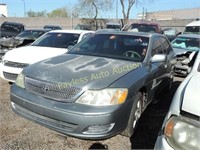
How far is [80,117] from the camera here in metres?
3.04

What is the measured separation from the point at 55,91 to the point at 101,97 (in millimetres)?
613

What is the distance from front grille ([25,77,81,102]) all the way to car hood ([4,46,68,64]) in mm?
2275

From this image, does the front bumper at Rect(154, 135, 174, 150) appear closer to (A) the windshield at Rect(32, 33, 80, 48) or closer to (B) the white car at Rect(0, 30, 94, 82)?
(B) the white car at Rect(0, 30, 94, 82)

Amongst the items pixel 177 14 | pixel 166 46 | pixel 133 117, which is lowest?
pixel 133 117

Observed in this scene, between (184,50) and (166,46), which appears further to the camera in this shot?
(184,50)

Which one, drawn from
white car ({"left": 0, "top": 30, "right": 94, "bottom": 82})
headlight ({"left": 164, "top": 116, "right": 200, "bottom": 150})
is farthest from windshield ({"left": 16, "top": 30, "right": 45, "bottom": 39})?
headlight ({"left": 164, "top": 116, "right": 200, "bottom": 150})

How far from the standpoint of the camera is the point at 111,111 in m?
3.09

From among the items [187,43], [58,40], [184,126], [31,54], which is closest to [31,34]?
[58,40]

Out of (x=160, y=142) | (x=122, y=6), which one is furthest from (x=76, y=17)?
(x=160, y=142)

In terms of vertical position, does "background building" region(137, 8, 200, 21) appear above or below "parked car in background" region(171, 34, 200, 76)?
above

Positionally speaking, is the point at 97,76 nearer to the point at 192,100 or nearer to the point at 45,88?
the point at 45,88

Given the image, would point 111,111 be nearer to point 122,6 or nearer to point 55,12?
point 122,6

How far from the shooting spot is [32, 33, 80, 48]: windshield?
6.94 m

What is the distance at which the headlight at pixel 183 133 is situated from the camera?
179cm
